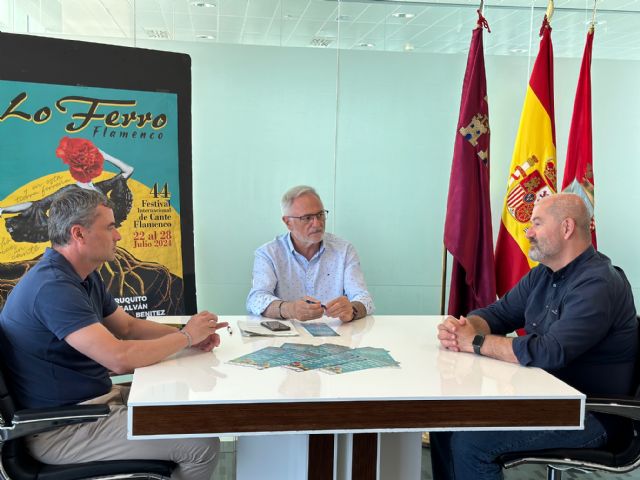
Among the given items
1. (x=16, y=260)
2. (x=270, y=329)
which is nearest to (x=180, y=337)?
(x=270, y=329)

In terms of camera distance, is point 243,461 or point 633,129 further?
point 633,129

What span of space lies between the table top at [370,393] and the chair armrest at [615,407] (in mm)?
187

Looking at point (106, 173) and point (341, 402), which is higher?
point (106, 173)

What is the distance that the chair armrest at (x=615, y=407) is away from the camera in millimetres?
2105

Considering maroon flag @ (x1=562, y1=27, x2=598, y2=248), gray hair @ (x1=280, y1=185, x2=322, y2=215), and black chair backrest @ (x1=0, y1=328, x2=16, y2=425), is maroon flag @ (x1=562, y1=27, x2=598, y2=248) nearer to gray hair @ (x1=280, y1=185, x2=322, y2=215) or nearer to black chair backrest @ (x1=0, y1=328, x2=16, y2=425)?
gray hair @ (x1=280, y1=185, x2=322, y2=215)

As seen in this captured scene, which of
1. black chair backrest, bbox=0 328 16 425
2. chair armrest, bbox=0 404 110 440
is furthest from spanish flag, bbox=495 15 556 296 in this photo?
black chair backrest, bbox=0 328 16 425

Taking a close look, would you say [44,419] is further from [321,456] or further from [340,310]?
[340,310]

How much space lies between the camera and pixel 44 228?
117 inches

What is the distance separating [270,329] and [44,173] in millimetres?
1253

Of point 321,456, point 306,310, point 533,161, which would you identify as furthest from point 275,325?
point 533,161

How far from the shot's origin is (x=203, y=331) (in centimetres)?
221

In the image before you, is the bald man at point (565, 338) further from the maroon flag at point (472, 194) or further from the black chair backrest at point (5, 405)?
the black chair backrest at point (5, 405)

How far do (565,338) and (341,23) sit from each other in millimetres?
2636

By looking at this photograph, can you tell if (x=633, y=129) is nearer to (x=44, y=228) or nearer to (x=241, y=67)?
(x=241, y=67)
